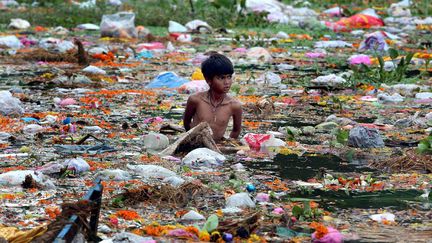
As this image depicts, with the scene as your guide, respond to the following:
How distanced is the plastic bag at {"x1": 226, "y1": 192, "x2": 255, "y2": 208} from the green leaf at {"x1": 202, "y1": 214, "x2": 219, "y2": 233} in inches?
17.7

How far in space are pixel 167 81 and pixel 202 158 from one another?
3390 mm

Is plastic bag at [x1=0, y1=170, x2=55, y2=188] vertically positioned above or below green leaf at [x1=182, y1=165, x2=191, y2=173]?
above

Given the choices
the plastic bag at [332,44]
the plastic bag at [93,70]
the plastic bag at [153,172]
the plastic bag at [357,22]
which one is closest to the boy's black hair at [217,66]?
the plastic bag at [153,172]

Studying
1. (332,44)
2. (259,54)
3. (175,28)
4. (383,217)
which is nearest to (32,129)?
(383,217)

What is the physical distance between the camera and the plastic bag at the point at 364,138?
19.1 feet

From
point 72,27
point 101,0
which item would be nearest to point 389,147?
point 72,27

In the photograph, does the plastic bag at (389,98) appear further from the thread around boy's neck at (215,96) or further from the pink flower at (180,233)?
the pink flower at (180,233)

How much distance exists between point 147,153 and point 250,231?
1.78 m

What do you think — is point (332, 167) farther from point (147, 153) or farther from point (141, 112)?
point (141, 112)

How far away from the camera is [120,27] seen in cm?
1285

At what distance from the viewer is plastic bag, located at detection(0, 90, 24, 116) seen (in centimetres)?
680

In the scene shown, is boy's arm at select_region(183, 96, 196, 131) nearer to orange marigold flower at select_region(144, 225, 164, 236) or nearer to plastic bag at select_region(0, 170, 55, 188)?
plastic bag at select_region(0, 170, 55, 188)

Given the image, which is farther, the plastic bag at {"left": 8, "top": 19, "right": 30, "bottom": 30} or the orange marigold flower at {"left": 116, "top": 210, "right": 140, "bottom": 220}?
the plastic bag at {"left": 8, "top": 19, "right": 30, "bottom": 30}

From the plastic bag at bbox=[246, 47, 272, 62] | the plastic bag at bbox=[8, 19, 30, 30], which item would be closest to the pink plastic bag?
the plastic bag at bbox=[246, 47, 272, 62]
